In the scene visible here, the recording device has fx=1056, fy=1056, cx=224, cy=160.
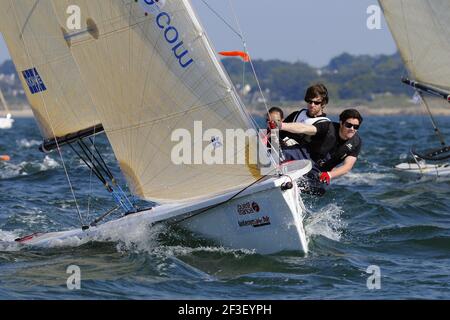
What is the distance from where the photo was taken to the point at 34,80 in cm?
1155

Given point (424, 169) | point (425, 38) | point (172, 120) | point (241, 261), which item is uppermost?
point (425, 38)

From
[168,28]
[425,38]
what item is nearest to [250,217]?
[168,28]

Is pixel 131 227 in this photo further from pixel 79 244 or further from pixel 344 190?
pixel 344 190

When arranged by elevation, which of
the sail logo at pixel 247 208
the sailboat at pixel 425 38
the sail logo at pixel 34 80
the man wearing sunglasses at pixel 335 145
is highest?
the sailboat at pixel 425 38

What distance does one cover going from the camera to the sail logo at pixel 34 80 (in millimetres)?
11531

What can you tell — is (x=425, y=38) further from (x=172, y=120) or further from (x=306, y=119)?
(x=172, y=120)

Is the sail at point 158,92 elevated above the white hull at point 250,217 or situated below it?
above

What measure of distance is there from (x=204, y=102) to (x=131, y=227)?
150 cm

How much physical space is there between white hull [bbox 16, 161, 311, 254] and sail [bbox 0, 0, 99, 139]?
5.04 ft

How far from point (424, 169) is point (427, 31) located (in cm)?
253

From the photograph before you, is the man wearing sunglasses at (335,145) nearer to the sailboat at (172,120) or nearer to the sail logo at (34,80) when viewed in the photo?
the sailboat at (172,120)

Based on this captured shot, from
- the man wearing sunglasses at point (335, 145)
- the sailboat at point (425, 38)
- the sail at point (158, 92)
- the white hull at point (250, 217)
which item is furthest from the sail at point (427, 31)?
the sail at point (158, 92)

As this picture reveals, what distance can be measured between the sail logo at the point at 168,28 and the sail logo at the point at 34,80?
1883 millimetres
